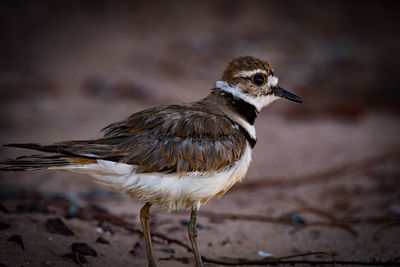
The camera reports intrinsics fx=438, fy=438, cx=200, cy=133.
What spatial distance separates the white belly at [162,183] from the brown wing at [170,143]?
53mm

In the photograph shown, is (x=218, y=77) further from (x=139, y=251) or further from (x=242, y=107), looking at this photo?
(x=139, y=251)

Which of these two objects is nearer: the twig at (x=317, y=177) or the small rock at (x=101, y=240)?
the small rock at (x=101, y=240)

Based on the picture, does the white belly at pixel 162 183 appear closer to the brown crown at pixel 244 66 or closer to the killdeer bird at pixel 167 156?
the killdeer bird at pixel 167 156

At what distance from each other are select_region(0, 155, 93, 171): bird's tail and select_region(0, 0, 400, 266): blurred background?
2.30 feet

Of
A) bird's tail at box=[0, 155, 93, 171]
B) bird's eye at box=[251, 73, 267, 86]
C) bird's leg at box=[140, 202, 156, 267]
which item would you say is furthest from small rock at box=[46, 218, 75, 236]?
bird's eye at box=[251, 73, 267, 86]

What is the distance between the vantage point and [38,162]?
3.01 metres

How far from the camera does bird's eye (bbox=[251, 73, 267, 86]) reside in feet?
12.8

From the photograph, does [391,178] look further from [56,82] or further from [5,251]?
[56,82]

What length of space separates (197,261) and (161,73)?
5737mm

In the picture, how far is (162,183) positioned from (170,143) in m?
0.32

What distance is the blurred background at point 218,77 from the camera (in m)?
4.39

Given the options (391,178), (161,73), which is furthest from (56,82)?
(391,178)

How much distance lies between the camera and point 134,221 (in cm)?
453

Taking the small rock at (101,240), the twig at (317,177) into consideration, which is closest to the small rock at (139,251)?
the small rock at (101,240)
